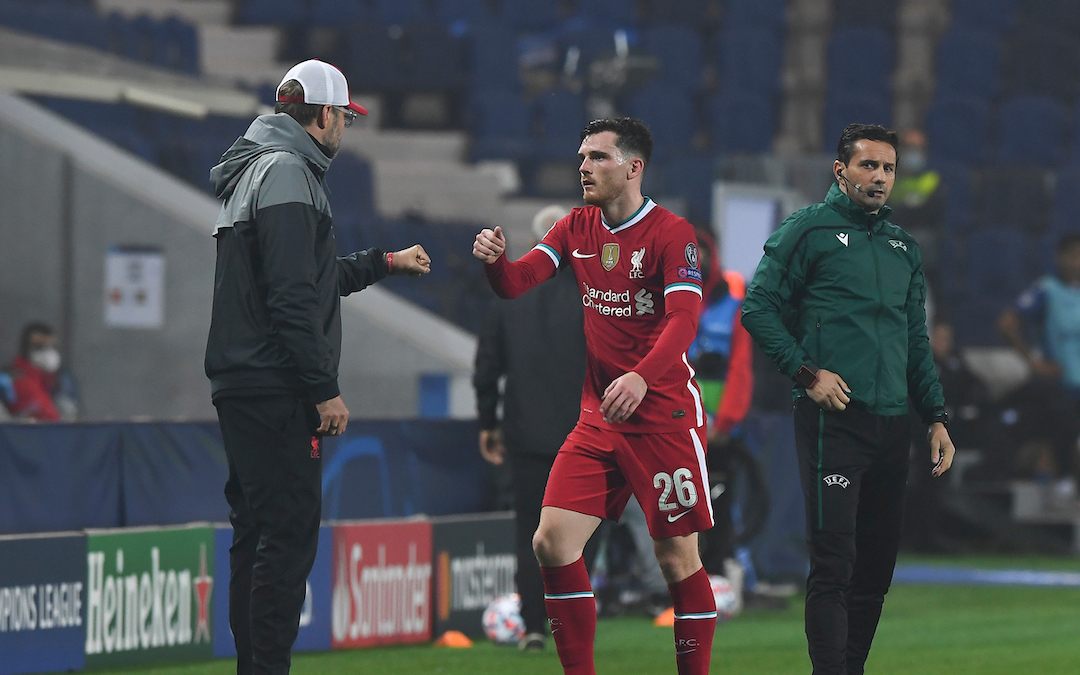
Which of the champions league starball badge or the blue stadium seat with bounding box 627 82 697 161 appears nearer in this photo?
the champions league starball badge

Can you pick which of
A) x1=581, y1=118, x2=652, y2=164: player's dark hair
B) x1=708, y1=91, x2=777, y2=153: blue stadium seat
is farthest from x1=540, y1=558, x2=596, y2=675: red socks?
x1=708, y1=91, x2=777, y2=153: blue stadium seat

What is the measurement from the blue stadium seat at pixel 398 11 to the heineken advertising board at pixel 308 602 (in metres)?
12.7

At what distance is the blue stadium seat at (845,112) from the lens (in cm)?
2062

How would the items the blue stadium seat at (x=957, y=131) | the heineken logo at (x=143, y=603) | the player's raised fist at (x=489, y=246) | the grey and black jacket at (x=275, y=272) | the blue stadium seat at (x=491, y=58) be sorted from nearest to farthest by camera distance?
the grey and black jacket at (x=275, y=272), the player's raised fist at (x=489, y=246), the heineken logo at (x=143, y=603), the blue stadium seat at (x=491, y=58), the blue stadium seat at (x=957, y=131)

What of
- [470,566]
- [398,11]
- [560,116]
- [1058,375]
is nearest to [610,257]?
[470,566]

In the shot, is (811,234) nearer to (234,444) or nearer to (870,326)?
(870,326)

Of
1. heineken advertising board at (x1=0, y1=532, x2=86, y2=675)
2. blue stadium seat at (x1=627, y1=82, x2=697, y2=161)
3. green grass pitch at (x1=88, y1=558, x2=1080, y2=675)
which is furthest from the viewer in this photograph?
blue stadium seat at (x1=627, y1=82, x2=697, y2=161)

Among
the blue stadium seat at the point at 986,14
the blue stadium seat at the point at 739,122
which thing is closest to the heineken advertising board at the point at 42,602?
the blue stadium seat at the point at 739,122

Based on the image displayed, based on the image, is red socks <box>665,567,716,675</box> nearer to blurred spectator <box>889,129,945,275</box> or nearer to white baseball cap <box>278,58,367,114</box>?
white baseball cap <box>278,58,367,114</box>

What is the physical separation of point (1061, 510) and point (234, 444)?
10.9 metres

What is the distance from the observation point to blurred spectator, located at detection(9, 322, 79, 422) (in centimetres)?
1106

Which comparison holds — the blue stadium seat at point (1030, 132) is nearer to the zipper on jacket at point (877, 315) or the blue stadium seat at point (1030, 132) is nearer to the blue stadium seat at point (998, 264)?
the blue stadium seat at point (998, 264)

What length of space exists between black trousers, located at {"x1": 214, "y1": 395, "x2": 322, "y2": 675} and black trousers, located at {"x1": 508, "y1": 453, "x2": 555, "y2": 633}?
2644 millimetres

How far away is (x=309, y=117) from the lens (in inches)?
214
